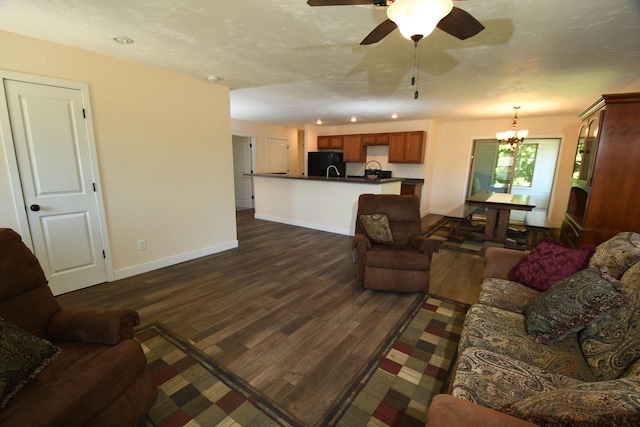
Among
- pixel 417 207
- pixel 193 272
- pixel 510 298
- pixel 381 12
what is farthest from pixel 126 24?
pixel 510 298

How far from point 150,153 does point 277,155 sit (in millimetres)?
4925

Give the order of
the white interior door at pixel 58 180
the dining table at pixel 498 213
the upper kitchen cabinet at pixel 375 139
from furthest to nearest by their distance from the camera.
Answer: the upper kitchen cabinet at pixel 375 139, the dining table at pixel 498 213, the white interior door at pixel 58 180

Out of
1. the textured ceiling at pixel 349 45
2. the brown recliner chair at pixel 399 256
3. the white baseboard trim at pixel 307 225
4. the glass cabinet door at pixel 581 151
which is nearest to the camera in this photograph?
the textured ceiling at pixel 349 45

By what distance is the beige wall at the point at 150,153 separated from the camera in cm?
255

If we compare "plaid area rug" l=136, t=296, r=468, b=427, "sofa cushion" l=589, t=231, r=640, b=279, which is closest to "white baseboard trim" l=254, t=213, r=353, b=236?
"plaid area rug" l=136, t=296, r=468, b=427

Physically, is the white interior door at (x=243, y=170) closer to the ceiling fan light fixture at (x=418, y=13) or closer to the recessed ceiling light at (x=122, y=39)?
the recessed ceiling light at (x=122, y=39)

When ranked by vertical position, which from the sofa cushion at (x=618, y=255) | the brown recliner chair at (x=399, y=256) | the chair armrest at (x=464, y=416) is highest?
the sofa cushion at (x=618, y=255)

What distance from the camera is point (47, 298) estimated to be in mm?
1521

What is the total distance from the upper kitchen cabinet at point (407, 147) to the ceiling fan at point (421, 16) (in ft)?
15.9

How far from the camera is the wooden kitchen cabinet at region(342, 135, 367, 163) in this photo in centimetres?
720

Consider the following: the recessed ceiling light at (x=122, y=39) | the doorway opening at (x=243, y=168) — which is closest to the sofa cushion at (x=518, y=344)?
the recessed ceiling light at (x=122, y=39)

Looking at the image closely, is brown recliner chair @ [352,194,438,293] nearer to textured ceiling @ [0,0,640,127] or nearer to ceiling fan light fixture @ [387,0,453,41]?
textured ceiling @ [0,0,640,127]

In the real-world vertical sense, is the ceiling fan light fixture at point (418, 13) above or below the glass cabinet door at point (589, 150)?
above

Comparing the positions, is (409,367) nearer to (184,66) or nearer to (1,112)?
(184,66)
